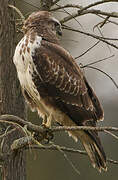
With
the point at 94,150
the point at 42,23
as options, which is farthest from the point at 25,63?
the point at 94,150

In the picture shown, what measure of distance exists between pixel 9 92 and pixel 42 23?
846 mm

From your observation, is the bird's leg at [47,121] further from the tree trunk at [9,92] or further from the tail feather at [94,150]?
the tail feather at [94,150]

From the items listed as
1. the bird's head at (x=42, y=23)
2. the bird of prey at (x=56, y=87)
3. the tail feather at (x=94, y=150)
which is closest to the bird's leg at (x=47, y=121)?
the bird of prey at (x=56, y=87)

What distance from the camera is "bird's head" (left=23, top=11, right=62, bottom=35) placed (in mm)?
7188

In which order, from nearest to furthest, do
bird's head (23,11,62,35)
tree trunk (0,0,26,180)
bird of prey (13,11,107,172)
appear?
tree trunk (0,0,26,180) → bird of prey (13,11,107,172) → bird's head (23,11,62,35)

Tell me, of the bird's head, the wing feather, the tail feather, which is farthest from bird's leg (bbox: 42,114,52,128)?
the bird's head

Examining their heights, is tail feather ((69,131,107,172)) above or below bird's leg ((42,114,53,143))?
below

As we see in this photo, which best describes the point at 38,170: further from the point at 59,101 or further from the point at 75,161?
the point at 59,101

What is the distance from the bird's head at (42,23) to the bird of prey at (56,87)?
0.08ft

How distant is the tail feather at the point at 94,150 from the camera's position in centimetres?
685

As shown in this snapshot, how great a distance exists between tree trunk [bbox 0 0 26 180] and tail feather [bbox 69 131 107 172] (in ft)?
1.83

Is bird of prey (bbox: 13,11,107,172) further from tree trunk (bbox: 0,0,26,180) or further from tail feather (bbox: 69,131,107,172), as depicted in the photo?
tree trunk (bbox: 0,0,26,180)

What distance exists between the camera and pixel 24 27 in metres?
7.21

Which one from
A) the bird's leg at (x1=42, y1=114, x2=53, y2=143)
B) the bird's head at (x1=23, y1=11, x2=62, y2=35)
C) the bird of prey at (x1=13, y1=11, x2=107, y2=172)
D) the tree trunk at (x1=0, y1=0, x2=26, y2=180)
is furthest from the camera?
the bird's head at (x1=23, y1=11, x2=62, y2=35)
